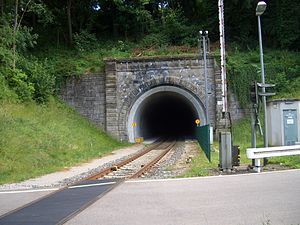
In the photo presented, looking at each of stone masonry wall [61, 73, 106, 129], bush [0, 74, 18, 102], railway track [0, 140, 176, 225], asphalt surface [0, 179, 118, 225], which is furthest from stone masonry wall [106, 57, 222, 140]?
asphalt surface [0, 179, 118, 225]

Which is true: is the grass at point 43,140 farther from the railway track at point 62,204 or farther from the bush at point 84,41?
the bush at point 84,41

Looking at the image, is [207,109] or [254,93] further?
[207,109]

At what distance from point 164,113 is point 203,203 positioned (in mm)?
42569

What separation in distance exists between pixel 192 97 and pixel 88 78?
7.36 meters

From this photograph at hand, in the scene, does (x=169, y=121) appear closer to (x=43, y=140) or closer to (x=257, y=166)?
(x=43, y=140)

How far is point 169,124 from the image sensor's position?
184ft

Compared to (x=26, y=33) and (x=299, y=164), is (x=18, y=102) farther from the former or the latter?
(x=299, y=164)

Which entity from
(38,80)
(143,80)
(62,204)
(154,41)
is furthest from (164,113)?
(62,204)

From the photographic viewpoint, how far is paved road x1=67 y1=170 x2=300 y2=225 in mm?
6660

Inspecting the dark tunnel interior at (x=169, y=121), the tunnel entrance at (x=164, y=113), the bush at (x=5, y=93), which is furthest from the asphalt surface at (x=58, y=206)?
the dark tunnel interior at (x=169, y=121)

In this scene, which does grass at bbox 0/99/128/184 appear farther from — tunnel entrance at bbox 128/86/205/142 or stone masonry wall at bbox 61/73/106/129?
tunnel entrance at bbox 128/86/205/142

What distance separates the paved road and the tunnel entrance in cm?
1969

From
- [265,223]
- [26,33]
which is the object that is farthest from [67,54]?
[265,223]

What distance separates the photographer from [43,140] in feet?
61.7
